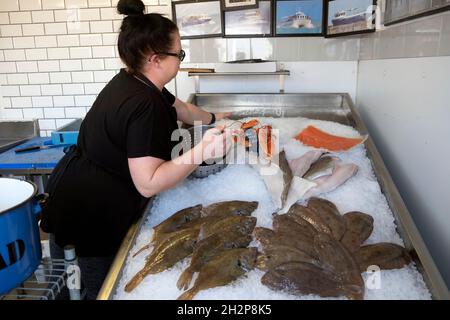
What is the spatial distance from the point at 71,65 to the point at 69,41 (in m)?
0.21

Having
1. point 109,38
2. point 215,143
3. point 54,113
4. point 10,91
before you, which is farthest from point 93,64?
point 215,143

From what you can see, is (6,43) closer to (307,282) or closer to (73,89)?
(73,89)

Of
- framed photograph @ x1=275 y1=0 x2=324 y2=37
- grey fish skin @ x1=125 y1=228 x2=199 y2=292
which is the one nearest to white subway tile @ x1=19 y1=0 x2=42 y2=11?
Answer: framed photograph @ x1=275 y1=0 x2=324 y2=37

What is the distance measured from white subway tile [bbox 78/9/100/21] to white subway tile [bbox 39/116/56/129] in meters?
1.04

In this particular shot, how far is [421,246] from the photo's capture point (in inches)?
47.5

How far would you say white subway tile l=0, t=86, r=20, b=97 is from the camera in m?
3.92

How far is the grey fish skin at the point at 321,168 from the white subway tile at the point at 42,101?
3.01 meters

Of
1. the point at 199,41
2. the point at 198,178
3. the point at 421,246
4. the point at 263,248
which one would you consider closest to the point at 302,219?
the point at 263,248

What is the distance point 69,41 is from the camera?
373 centimetres

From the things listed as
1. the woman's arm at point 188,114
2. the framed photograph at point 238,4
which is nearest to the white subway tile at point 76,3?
the framed photograph at point 238,4

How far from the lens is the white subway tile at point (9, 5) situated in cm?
368

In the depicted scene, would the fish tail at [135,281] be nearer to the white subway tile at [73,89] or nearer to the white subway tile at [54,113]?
the white subway tile at [73,89]

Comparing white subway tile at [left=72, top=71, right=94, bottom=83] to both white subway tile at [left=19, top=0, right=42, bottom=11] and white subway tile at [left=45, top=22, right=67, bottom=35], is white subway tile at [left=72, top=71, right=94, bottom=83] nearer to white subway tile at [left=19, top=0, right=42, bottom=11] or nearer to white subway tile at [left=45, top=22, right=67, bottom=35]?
white subway tile at [left=45, top=22, right=67, bottom=35]
